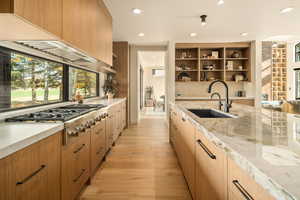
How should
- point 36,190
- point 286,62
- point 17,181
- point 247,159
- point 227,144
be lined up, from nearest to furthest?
point 247,159 < point 227,144 < point 17,181 < point 36,190 < point 286,62

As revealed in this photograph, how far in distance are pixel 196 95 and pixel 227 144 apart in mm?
5225

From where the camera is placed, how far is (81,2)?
1.98 m

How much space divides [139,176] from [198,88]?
4.22 metres

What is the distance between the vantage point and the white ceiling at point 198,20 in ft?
10.1

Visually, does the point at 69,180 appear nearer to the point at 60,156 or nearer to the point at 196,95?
the point at 60,156

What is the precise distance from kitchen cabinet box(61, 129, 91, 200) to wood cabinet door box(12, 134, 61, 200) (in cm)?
10

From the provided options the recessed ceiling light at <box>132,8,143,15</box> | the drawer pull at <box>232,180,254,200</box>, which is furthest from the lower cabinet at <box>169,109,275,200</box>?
the recessed ceiling light at <box>132,8,143,15</box>

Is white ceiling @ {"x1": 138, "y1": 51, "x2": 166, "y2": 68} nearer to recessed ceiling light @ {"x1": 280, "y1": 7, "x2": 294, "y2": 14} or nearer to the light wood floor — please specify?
recessed ceiling light @ {"x1": 280, "y1": 7, "x2": 294, "y2": 14}

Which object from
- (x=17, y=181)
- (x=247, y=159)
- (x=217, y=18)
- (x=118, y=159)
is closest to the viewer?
(x=247, y=159)

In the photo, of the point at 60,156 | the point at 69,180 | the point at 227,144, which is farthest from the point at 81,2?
the point at 227,144

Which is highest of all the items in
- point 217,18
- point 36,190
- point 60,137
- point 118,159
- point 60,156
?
point 217,18

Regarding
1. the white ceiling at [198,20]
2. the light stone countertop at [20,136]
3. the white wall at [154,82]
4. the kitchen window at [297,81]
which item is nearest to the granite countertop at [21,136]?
the light stone countertop at [20,136]

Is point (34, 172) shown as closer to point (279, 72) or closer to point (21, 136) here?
point (21, 136)

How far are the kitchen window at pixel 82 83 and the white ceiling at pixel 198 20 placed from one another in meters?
1.29
